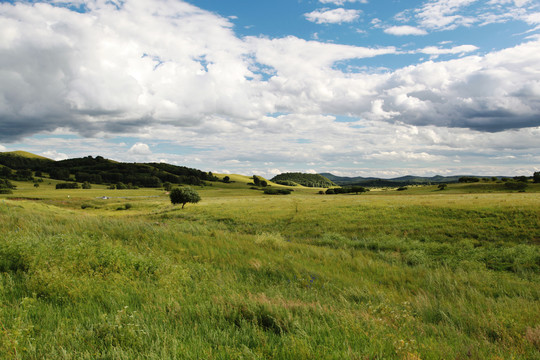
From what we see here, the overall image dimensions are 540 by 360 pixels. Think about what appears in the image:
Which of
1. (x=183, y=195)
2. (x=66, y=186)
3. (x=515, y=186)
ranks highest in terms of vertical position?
(x=515, y=186)

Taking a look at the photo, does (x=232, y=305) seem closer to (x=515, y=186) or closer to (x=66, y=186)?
(x=515, y=186)

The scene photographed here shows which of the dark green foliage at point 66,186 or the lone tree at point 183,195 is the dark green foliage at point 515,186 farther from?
the dark green foliage at point 66,186

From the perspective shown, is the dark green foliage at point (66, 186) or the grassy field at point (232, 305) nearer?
the grassy field at point (232, 305)

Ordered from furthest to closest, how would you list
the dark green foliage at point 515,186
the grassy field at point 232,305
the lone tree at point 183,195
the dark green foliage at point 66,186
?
1. the dark green foliage at point 66,186
2. the dark green foliage at point 515,186
3. the lone tree at point 183,195
4. the grassy field at point 232,305

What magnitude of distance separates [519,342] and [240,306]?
14.6 feet

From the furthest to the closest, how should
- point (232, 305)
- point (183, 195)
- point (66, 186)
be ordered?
point (66, 186) → point (183, 195) → point (232, 305)

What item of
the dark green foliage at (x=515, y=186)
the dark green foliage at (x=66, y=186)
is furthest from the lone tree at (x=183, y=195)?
the dark green foliage at (x=66, y=186)

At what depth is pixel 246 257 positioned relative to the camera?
10719 millimetres

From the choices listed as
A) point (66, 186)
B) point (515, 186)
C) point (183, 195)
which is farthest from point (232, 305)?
point (66, 186)

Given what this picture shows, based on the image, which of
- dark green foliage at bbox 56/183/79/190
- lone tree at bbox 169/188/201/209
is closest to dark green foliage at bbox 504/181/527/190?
lone tree at bbox 169/188/201/209

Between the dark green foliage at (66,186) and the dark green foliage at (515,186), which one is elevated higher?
the dark green foliage at (515,186)

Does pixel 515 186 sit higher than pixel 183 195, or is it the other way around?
pixel 515 186

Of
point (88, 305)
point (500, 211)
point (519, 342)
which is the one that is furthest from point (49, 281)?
point (500, 211)

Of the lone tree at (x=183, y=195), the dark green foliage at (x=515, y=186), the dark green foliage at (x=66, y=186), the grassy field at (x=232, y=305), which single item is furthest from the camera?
the dark green foliage at (x=66, y=186)
